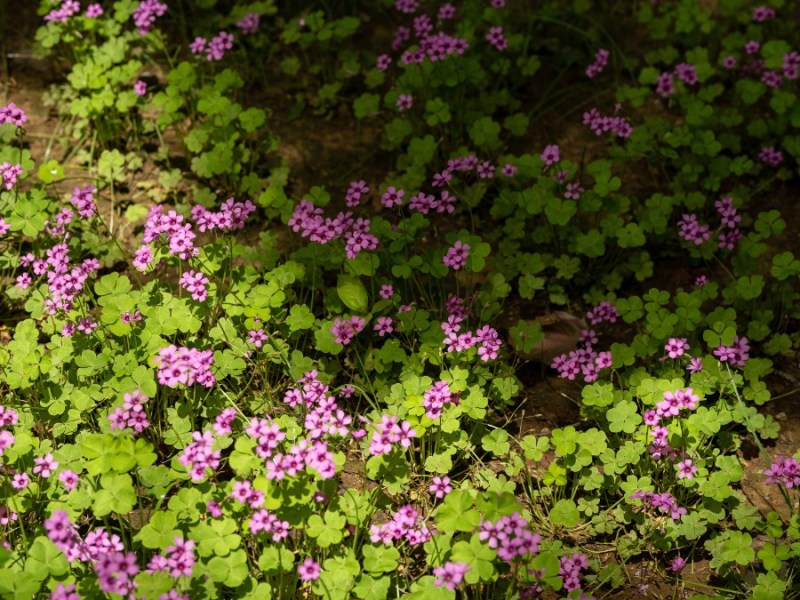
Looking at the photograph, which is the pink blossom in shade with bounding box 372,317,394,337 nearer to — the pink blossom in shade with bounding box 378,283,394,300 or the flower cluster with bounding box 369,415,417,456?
the pink blossom in shade with bounding box 378,283,394,300

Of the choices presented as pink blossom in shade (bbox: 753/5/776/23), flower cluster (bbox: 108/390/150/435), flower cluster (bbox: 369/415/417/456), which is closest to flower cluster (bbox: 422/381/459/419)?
flower cluster (bbox: 369/415/417/456)

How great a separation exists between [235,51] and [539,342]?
298cm

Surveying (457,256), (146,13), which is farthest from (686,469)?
A: (146,13)

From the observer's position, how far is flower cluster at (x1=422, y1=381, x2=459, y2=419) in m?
3.54

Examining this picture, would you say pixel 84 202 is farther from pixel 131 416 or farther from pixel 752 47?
pixel 752 47

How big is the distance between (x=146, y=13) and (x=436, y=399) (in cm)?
323

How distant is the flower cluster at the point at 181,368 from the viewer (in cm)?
346

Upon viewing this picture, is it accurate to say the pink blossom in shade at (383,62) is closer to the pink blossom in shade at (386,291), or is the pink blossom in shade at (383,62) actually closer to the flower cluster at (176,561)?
the pink blossom in shade at (386,291)

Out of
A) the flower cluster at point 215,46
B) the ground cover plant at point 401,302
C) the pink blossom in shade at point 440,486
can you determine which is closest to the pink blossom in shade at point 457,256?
the ground cover plant at point 401,302

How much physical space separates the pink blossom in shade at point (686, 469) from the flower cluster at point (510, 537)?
78cm

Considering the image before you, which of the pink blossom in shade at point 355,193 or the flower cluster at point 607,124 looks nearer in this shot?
the pink blossom in shade at point 355,193

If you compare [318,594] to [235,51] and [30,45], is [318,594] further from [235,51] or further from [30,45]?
[30,45]

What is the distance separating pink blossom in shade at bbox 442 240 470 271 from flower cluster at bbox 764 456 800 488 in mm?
1659

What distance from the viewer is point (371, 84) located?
5199 mm
